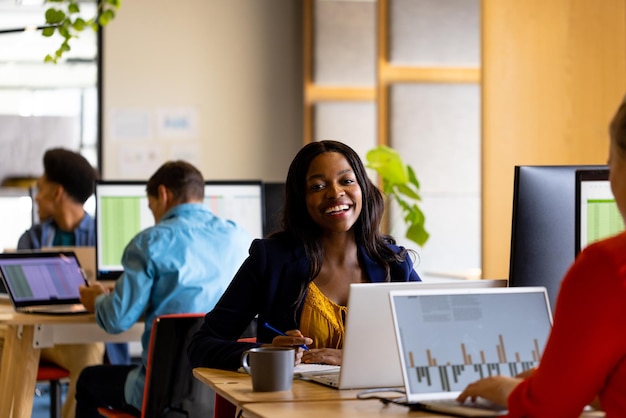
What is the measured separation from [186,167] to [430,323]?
217 centimetres

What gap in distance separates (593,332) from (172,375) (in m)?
1.86

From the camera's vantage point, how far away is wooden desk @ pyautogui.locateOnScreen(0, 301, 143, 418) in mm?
3820

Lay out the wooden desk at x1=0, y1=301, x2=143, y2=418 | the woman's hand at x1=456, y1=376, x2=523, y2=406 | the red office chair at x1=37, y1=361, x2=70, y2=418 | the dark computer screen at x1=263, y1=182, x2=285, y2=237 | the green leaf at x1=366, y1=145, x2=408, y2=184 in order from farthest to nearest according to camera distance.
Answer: the green leaf at x1=366, y1=145, x2=408, y2=184, the dark computer screen at x1=263, y1=182, x2=285, y2=237, the red office chair at x1=37, y1=361, x2=70, y2=418, the wooden desk at x1=0, y1=301, x2=143, y2=418, the woman's hand at x1=456, y1=376, x2=523, y2=406

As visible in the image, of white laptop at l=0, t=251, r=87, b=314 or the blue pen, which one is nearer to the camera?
the blue pen

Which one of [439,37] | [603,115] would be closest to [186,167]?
[603,115]

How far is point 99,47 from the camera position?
714 centimetres

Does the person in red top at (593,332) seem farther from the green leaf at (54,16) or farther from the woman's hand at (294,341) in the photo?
the green leaf at (54,16)

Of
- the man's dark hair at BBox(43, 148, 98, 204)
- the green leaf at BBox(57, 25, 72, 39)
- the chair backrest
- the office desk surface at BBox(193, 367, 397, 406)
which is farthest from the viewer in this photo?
the man's dark hair at BBox(43, 148, 98, 204)

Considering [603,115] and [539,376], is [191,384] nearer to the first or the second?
[539,376]

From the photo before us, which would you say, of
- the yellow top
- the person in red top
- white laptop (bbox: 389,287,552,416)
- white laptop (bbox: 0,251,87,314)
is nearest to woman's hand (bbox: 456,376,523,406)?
white laptop (bbox: 389,287,552,416)

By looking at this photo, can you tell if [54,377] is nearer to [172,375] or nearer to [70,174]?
[70,174]

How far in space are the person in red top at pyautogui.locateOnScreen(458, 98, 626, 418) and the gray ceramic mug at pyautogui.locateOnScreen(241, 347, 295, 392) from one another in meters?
0.62

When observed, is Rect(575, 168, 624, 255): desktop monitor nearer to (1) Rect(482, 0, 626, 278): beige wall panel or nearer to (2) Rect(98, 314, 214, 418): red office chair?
(2) Rect(98, 314, 214, 418): red office chair

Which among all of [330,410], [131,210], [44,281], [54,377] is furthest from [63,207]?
[330,410]
